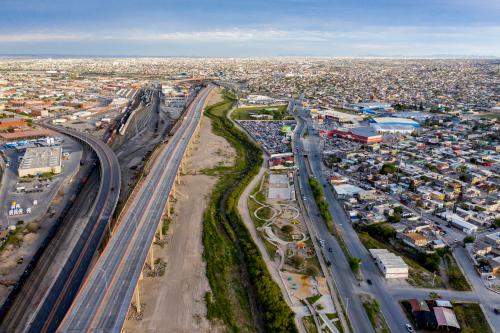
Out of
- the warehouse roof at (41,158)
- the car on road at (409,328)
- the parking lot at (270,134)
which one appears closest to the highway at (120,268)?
the car on road at (409,328)

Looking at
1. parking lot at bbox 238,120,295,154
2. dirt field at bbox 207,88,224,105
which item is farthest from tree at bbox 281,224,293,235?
dirt field at bbox 207,88,224,105

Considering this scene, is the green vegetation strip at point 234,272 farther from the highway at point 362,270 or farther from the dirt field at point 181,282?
the highway at point 362,270

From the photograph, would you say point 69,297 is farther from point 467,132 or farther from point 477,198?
point 467,132

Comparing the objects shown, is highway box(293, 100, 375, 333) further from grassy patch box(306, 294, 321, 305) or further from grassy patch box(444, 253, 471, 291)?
grassy patch box(444, 253, 471, 291)

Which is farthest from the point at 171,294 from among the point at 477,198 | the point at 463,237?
the point at 477,198

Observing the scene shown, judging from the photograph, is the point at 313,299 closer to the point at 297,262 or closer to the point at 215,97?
the point at 297,262
